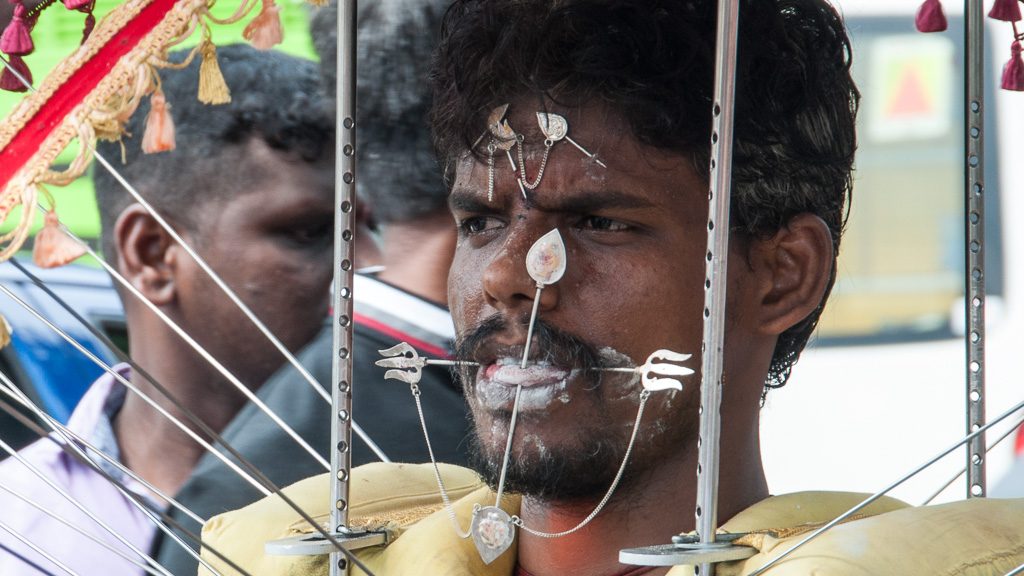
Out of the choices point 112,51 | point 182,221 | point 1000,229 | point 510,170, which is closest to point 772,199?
point 510,170

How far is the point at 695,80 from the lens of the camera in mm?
1743

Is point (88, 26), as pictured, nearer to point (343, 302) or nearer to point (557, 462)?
point (343, 302)

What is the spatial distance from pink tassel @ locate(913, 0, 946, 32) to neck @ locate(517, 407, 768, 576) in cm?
57

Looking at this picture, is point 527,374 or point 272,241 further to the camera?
point 272,241

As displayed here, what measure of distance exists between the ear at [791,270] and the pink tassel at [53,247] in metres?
0.88

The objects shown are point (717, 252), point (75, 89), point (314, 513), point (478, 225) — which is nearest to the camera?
point (717, 252)

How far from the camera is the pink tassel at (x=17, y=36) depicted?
5.35ft

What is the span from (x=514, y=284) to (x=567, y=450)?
0.73 feet

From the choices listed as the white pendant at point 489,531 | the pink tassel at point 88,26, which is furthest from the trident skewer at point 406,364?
the pink tassel at point 88,26

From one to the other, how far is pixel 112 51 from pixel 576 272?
0.66m

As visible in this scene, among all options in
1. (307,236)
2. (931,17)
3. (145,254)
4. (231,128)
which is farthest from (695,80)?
(145,254)

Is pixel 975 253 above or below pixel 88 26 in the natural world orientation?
below

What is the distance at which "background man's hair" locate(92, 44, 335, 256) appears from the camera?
3057mm

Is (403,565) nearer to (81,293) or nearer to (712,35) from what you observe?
(712,35)
